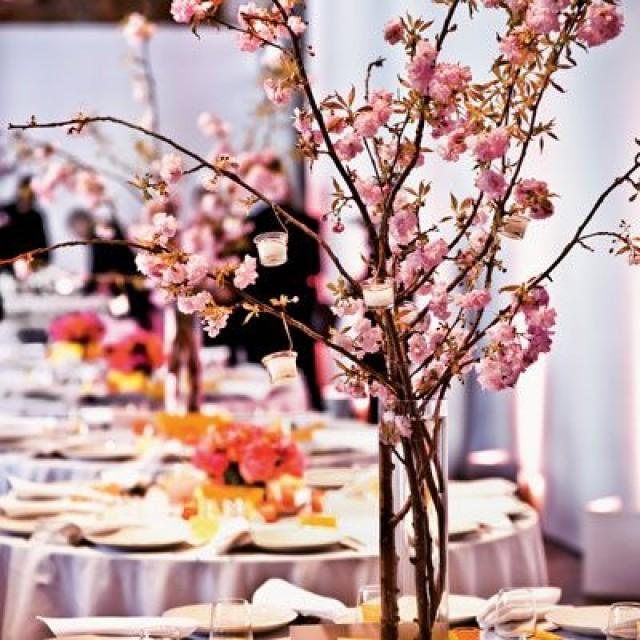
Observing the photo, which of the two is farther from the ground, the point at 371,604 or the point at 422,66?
the point at 422,66

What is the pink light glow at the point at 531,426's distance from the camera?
7.94 m

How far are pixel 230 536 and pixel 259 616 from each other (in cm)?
64

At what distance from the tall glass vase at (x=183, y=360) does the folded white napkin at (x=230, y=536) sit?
2.05 meters

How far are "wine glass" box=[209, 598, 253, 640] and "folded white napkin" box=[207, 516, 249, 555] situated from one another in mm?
1194

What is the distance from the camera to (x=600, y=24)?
2023 millimetres

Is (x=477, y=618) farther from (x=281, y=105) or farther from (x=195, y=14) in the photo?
(x=195, y=14)

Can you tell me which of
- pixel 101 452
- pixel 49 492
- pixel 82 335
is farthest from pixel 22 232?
pixel 49 492

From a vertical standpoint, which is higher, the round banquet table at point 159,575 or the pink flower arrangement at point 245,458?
the pink flower arrangement at point 245,458

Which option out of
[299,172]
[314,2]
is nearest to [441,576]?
[314,2]

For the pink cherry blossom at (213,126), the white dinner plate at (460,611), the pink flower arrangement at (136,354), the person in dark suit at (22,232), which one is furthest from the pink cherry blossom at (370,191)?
the person in dark suit at (22,232)

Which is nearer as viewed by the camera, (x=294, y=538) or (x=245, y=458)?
(x=294, y=538)

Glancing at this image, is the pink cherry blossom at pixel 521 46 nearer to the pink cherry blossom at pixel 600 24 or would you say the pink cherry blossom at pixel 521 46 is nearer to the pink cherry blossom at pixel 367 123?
the pink cherry blossom at pixel 600 24

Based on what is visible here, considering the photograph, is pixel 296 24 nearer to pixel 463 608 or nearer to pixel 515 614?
pixel 515 614

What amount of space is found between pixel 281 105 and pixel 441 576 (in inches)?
27.2
